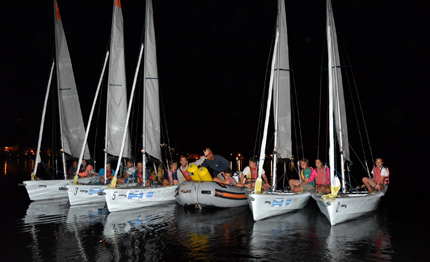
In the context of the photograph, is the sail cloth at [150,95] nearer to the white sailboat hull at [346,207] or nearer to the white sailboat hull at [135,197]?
the white sailboat hull at [135,197]

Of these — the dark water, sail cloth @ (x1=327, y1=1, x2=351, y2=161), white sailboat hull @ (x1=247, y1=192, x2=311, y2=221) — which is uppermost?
sail cloth @ (x1=327, y1=1, x2=351, y2=161)

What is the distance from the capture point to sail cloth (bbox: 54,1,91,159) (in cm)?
2044

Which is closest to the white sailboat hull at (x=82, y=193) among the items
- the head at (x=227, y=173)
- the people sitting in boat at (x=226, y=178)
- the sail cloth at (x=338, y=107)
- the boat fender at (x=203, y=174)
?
the boat fender at (x=203, y=174)

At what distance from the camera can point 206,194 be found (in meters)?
14.5

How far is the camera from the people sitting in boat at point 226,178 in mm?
15315

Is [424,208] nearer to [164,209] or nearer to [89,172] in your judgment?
[164,209]

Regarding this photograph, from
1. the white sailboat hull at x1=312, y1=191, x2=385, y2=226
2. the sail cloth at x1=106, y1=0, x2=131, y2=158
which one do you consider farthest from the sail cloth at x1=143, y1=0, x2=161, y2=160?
the white sailboat hull at x1=312, y1=191, x2=385, y2=226

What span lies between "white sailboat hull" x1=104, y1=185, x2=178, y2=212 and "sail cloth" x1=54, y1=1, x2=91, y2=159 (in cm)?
617

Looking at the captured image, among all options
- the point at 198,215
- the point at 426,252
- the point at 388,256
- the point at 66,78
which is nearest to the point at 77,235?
the point at 198,215

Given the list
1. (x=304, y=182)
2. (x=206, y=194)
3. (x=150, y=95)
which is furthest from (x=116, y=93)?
(x=304, y=182)

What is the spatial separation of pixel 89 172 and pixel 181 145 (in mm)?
81319

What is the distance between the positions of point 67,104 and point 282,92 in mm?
11692

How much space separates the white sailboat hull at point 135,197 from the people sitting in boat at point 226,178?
205cm

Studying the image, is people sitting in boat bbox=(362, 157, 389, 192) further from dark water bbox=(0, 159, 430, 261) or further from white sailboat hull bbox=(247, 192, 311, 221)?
white sailboat hull bbox=(247, 192, 311, 221)
